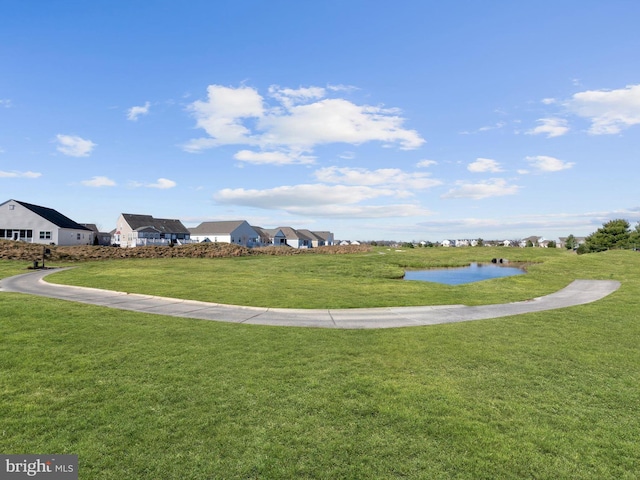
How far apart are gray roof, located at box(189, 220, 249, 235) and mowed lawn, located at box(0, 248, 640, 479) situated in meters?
70.9

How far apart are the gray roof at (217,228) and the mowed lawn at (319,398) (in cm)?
7094

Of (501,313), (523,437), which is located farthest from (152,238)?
(523,437)

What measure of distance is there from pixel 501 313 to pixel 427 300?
3.42 meters

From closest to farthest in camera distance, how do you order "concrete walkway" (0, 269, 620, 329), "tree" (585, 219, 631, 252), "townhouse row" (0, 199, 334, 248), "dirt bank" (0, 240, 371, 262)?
"concrete walkway" (0, 269, 620, 329) < "dirt bank" (0, 240, 371, 262) < "townhouse row" (0, 199, 334, 248) < "tree" (585, 219, 631, 252)

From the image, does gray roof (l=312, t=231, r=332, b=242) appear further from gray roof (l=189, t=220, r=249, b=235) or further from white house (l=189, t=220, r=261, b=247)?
gray roof (l=189, t=220, r=249, b=235)

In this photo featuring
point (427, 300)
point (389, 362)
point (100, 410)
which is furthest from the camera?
point (427, 300)

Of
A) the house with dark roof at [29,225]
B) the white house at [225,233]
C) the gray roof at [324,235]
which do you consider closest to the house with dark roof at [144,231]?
the white house at [225,233]

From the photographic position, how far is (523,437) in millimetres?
4828

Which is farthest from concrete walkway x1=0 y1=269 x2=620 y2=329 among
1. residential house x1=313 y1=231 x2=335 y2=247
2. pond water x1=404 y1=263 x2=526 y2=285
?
residential house x1=313 y1=231 x2=335 y2=247

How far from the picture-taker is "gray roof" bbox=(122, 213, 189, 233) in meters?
70.3

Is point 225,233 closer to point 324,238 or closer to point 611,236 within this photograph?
point 324,238

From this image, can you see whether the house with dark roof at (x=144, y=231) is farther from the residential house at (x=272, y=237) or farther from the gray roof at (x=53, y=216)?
the residential house at (x=272, y=237)

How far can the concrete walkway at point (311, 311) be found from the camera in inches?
467

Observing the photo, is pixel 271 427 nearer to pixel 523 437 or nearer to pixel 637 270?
pixel 523 437
